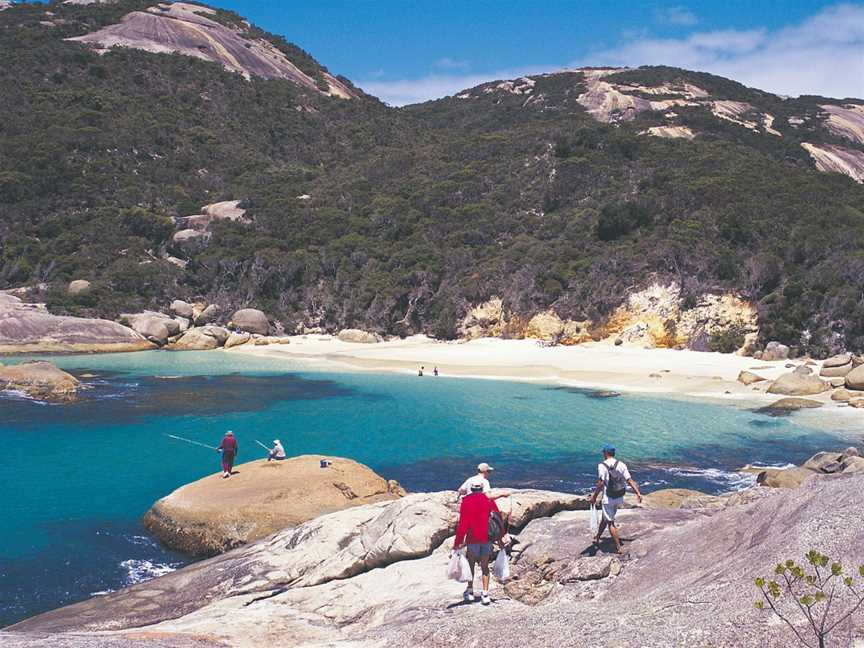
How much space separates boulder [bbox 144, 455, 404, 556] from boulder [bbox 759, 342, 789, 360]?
87.7 ft

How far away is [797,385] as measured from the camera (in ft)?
97.9

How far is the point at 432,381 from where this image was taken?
36469 millimetres

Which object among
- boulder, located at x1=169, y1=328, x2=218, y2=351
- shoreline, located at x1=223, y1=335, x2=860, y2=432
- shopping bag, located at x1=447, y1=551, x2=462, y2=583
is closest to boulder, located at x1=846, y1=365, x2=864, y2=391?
shoreline, located at x1=223, y1=335, x2=860, y2=432

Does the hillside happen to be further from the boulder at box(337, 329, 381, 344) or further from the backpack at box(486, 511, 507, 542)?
the backpack at box(486, 511, 507, 542)

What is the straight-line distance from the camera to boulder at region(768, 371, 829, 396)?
29609 mm

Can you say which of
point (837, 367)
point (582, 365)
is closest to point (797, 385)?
point (837, 367)

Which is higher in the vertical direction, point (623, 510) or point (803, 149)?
point (803, 149)

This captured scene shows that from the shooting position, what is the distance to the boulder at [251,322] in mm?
55250

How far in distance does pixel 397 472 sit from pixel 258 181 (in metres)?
65.1

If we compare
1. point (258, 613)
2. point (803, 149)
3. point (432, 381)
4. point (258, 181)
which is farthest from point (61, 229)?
point (803, 149)

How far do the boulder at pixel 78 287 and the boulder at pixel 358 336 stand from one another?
20.0 m

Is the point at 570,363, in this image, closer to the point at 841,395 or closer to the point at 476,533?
the point at 841,395

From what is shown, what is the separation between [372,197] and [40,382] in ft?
147

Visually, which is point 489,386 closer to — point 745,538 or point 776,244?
point 776,244
